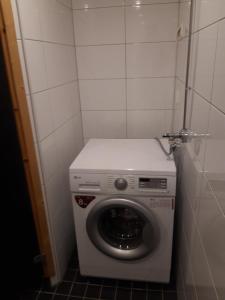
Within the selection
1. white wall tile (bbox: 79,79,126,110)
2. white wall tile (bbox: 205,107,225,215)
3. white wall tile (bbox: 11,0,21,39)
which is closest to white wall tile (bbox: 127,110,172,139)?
white wall tile (bbox: 79,79,126,110)

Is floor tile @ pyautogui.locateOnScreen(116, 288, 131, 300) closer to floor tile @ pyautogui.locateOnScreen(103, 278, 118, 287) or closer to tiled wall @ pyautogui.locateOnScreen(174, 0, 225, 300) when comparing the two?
floor tile @ pyautogui.locateOnScreen(103, 278, 118, 287)

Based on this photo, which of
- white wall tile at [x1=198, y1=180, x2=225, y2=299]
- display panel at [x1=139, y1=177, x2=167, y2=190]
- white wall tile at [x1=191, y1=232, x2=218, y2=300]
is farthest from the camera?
display panel at [x1=139, y1=177, x2=167, y2=190]

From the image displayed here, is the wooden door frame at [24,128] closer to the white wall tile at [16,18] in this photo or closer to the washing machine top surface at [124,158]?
the white wall tile at [16,18]

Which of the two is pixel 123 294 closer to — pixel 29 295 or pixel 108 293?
pixel 108 293

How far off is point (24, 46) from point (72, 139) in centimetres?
80

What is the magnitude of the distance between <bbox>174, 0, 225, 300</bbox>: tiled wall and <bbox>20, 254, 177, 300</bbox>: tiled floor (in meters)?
0.48

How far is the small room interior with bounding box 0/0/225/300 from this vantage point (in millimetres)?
806

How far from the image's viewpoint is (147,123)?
6.45ft

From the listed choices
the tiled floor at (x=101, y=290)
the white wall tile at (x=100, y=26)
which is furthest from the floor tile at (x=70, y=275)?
the white wall tile at (x=100, y=26)

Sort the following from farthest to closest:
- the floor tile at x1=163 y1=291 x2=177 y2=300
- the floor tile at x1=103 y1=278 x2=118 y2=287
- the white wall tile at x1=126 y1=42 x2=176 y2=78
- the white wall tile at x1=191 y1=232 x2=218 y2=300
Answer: the white wall tile at x1=126 y1=42 x2=176 y2=78, the floor tile at x1=103 y1=278 x2=118 y2=287, the floor tile at x1=163 y1=291 x2=177 y2=300, the white wall tile at x1=191 y1=232 x2=218 y2=300

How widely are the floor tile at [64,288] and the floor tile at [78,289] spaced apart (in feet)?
0.11

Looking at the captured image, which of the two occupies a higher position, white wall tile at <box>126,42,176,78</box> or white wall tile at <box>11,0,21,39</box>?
white wall tile at <box>11,0,21,39</box>

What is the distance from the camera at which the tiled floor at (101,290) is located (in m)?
1.56

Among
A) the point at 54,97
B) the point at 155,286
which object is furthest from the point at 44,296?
the point at 54,97
